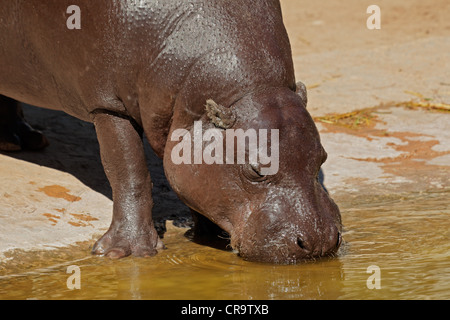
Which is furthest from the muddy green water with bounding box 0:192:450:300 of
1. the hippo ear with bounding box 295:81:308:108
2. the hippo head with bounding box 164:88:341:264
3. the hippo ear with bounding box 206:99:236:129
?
the hippo ear with bounding box 295:81:308:108

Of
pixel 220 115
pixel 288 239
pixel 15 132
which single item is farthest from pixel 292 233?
pixel 15 132

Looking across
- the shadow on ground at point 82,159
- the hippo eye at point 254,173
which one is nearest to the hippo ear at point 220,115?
the hippo eye at point 254,173

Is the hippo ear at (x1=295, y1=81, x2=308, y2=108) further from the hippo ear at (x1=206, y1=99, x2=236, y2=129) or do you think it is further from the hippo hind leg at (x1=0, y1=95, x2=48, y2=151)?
the hippo hind leg at (x1=0, y1=95, x2=48, y2=151)

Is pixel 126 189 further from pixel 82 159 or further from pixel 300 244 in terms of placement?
pixel 82 159

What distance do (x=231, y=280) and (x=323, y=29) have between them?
9589 mm

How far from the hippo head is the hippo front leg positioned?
56cm

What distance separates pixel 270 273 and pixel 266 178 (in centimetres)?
53

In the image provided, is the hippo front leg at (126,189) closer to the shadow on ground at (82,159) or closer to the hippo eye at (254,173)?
the shadow on ground at (82,159)

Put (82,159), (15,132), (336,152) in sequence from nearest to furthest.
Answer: (82,159), (15,132), (336,152)

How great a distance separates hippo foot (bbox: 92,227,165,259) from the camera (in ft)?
17.1

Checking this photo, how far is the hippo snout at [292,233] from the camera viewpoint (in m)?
4.61

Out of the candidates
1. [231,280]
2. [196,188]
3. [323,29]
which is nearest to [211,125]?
[196,188]

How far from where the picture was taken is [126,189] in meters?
5.34
